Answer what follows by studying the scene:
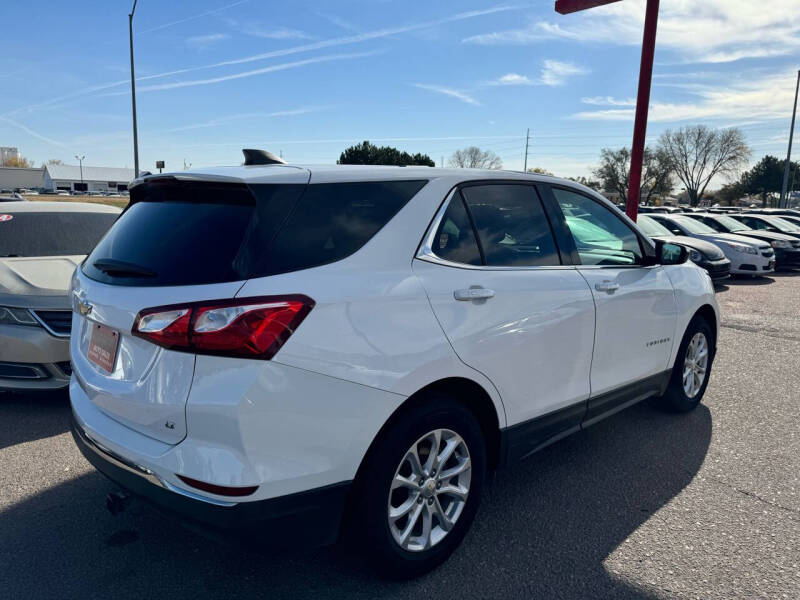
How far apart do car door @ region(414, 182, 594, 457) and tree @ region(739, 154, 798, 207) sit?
85.6m

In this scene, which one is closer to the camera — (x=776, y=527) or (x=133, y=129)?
(x=776, y=527)

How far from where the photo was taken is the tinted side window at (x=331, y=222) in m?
2.21

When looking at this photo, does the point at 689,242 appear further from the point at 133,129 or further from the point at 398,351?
the point at 133,129

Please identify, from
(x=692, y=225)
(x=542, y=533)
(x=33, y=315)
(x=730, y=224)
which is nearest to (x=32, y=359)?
(x=33, y=315)

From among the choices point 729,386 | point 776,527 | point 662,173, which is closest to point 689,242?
point 729,386

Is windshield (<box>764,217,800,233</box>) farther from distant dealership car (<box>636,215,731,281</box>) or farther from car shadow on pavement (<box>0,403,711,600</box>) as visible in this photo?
car shadow on pavement (<box>0,403,711,600</box>)

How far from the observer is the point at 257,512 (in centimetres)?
209

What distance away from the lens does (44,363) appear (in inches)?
175

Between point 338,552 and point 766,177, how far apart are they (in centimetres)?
8947

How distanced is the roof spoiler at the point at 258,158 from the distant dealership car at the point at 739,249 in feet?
45.9

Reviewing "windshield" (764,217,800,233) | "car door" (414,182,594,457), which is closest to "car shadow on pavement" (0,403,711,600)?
"car door" (414,182,594,457)

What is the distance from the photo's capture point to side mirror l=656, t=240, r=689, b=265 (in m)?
4.11

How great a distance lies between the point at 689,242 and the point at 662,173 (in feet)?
217

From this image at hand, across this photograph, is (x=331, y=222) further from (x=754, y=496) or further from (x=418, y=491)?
(x=754, y=496)
